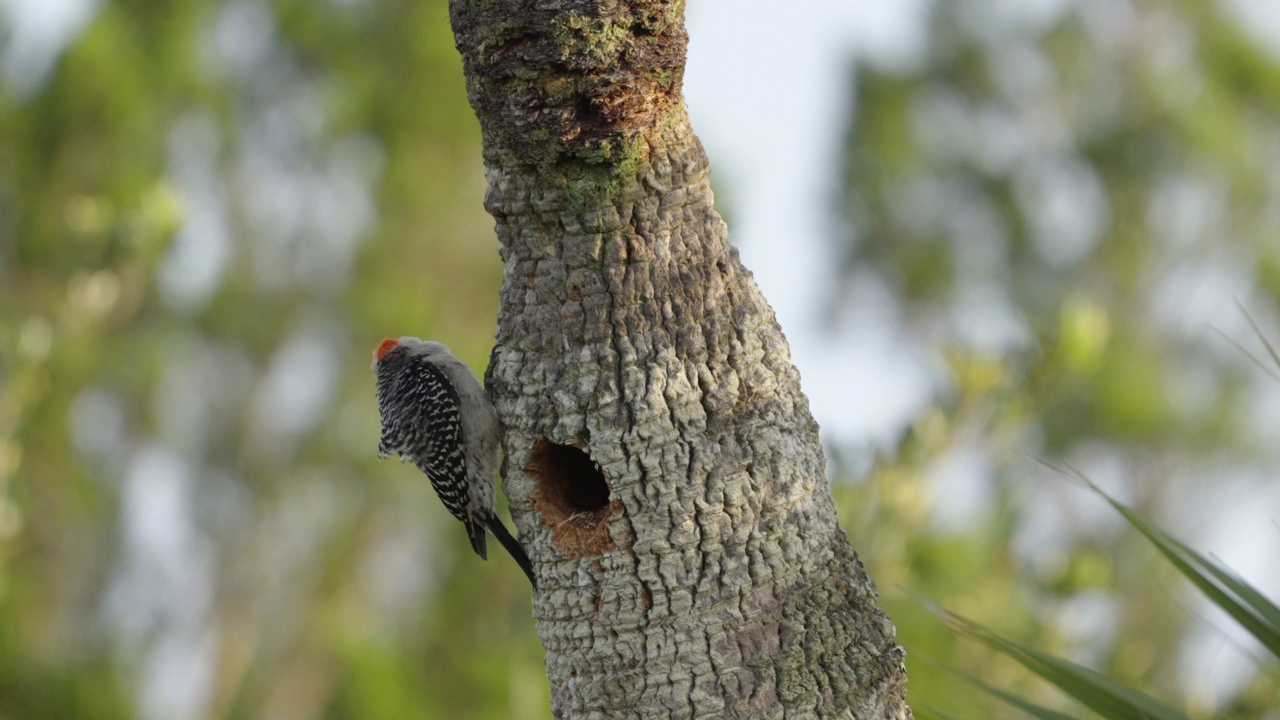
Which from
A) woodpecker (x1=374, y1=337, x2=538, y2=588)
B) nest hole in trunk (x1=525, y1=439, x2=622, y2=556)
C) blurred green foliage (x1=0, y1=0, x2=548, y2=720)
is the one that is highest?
blurred green foliage (x1=0, y1=0, x2=548, y2=720)

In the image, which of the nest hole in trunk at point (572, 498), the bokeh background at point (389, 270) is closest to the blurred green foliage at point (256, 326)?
the bokeh background at point (389, 270)

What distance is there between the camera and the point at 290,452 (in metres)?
18.9

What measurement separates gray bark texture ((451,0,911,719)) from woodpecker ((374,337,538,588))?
3.72 ft

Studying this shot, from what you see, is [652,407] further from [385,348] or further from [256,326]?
[256,326]

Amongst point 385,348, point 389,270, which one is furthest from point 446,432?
point 389,270

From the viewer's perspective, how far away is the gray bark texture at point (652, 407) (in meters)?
3.26

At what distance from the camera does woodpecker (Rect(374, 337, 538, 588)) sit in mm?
4863

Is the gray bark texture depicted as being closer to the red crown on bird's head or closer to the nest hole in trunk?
the nest hole in trunk

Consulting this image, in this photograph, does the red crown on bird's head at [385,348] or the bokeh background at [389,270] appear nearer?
the red crown on bird's head at [385,348]

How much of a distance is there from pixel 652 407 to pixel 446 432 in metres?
1.80

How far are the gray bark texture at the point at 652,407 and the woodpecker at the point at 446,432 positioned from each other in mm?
1133

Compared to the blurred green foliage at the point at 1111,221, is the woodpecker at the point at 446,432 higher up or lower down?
lower down

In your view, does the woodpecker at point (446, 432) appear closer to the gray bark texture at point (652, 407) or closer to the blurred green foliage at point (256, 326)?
the gray bark texture at point (652, 407)

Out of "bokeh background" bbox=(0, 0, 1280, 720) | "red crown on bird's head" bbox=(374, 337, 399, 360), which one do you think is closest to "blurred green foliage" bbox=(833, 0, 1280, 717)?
"bokeh background" bbox=(0, 0, 1280, 720)
